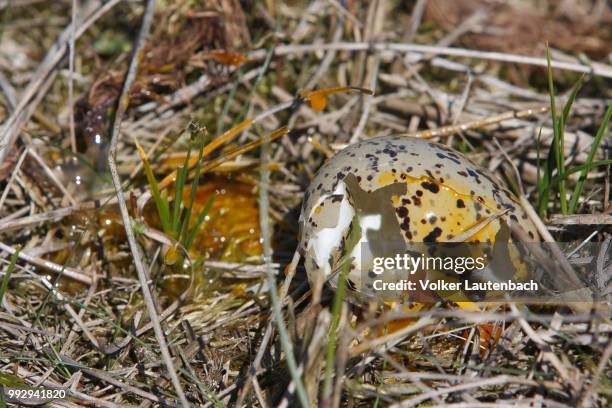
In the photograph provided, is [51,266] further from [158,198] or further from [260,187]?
[260,187]

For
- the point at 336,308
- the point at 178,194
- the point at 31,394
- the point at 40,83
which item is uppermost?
the point at 40,83

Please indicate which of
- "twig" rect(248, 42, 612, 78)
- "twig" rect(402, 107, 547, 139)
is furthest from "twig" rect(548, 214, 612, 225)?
"twig" rect(248, 42, 612, 78)

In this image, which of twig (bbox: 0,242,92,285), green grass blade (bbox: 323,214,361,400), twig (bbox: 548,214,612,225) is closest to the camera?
green grass blade (bbox: 323,214,361,400)

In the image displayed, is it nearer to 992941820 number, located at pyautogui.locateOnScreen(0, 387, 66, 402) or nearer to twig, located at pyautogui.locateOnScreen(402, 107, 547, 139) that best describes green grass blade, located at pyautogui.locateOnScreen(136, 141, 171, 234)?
992941820 number, located at pyautogui.locateOnScreen(0, 387, 66, 402)

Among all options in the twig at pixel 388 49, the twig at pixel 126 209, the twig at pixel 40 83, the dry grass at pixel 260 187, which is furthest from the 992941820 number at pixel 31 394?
the twig at pixel 388 49

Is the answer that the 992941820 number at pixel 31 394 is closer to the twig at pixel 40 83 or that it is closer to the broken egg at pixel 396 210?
the broken egg at pixel 396 210

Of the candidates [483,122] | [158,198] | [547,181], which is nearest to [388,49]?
[483,122]

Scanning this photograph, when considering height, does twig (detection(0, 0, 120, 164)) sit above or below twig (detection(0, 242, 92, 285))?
above
